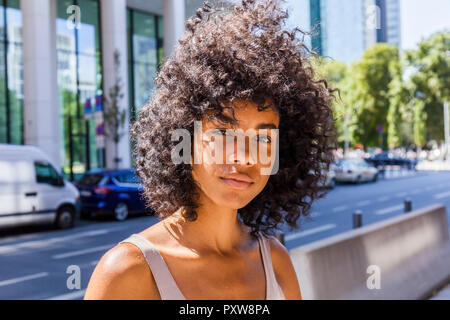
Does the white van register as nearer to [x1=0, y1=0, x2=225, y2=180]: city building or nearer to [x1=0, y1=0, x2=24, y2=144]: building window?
[x1=0, y1=0, x2=225, y2=180]: city building

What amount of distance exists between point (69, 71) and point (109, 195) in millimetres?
10364

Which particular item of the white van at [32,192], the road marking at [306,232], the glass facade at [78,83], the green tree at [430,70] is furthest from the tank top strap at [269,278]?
the glass facade at [78,83]

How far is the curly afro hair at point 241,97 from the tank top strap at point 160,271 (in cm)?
17

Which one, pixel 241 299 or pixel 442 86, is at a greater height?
pixel 442 86

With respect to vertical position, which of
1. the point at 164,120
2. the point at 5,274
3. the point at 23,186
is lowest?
the point at 5,274

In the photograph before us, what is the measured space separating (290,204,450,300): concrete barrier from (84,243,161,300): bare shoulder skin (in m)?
2.55

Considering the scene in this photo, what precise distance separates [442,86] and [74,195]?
12957 mm

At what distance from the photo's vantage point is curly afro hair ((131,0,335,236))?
1189 millimetres

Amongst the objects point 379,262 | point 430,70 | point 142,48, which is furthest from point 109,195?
point 142,48

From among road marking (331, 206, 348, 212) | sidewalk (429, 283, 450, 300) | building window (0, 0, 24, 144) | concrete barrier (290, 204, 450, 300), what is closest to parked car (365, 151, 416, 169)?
road marking (331, 206, 348, 212)

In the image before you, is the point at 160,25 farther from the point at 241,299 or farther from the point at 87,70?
the point at 241,299

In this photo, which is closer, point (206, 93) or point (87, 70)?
point (206, 93)

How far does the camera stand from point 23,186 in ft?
34.7
